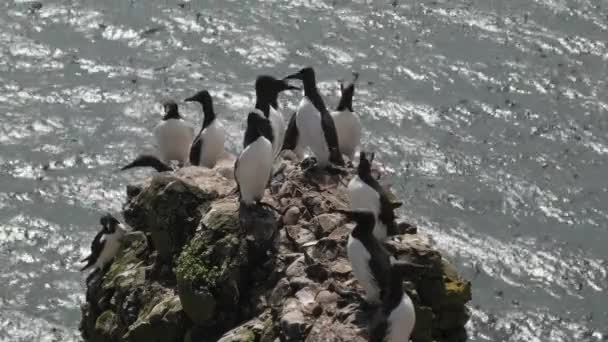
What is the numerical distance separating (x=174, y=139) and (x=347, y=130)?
14.3ft

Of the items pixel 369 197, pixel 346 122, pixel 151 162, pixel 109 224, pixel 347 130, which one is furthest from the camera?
pixel 151 162

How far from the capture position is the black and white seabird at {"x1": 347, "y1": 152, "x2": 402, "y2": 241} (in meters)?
18.9

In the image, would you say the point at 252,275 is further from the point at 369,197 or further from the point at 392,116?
the point at 392,116

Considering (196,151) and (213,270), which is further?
(196,151)

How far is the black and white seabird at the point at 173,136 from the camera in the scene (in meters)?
24.9

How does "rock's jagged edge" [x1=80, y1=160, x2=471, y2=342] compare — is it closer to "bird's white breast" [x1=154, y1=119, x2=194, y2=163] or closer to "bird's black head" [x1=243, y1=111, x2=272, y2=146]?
"bird's black head" [x1=243, y1=111, x2=272, y2=146]

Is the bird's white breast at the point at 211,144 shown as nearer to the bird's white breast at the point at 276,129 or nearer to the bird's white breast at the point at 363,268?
the bird's white breast at the point at 276,129

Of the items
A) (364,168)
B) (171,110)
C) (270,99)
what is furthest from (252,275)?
(171,110)

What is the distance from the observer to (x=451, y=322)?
763 inches

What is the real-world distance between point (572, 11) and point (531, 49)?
3290mm

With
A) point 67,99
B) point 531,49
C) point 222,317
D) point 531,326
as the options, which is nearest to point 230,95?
point 67,99

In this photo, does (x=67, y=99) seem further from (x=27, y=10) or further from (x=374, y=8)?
(x=374, y=8)

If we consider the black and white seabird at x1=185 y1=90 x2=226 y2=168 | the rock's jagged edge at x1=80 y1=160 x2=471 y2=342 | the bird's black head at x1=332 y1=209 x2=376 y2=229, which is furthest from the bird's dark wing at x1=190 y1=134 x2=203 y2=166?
the bird's black head at x1=332 y1=209 x2=376 y2=229

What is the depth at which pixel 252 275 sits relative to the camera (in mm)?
19672
